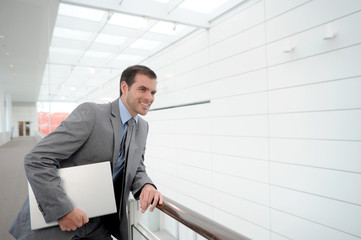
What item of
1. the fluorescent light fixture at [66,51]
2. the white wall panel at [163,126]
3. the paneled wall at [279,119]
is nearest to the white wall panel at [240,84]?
the paneled wall at [279,119]

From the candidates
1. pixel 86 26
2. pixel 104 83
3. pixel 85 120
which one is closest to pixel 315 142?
pixel 85 120

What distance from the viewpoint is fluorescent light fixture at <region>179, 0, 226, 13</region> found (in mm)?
5418

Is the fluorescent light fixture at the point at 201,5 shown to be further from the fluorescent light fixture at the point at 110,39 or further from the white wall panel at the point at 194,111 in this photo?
the fluorescent light fixture at the point at 110,39

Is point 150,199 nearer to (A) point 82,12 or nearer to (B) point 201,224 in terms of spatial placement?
(B) point 201,224

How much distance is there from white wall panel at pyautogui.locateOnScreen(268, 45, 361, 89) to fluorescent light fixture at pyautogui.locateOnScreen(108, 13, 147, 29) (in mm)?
3758

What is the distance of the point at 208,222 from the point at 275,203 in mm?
3746

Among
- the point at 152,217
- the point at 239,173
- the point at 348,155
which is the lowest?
the point at 239,173

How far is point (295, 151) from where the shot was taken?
12.6ft

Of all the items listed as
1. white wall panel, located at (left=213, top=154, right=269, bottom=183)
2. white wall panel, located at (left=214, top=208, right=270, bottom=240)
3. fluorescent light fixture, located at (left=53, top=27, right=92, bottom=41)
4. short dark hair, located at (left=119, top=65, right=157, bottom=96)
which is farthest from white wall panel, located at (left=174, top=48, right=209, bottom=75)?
short dark hair, located at (left=119, top=65, right=157, bottom=96)

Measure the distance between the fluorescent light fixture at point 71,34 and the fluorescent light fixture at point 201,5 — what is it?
3.13m

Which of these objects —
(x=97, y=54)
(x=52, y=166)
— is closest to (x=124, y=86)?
(x=52, y=166)

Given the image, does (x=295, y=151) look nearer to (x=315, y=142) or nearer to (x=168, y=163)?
(x=315, y=142)

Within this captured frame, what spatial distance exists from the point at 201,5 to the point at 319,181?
4.62 meters

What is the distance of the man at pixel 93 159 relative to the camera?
117 cm
